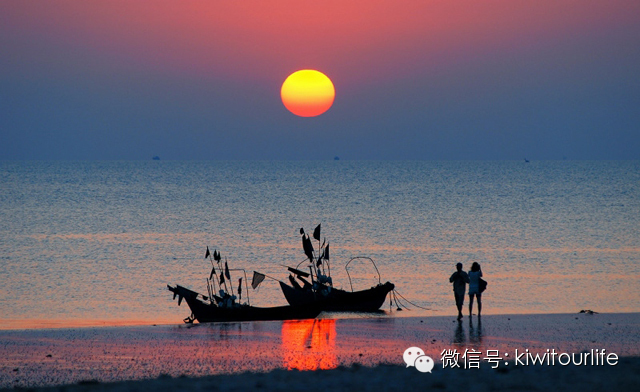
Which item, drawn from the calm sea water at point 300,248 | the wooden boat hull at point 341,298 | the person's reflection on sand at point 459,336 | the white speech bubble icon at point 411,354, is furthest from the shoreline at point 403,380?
the calm sea water at point 300,248

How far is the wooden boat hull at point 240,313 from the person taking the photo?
22.9m

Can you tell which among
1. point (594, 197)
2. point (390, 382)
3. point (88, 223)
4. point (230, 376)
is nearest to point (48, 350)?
point (230, 376)

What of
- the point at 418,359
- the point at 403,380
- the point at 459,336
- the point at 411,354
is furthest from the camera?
the point at 459,336

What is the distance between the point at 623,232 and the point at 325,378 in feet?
163

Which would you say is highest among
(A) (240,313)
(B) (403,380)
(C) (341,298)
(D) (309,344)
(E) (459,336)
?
(C) (341,298)

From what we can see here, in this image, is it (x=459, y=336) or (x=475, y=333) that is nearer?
(x=459, y=336)

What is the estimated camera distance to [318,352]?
51.2ft

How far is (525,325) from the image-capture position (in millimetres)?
19219

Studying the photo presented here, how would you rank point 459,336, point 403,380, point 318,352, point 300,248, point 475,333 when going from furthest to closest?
point 300,248, point 475,333, point 459,336, point 318,352, point 403,380

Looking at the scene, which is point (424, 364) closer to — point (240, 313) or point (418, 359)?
point (418, 359)

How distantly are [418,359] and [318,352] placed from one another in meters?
2.31

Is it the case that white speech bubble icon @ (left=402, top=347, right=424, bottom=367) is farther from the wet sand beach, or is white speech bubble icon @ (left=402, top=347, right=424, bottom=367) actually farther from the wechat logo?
the wet sand beach

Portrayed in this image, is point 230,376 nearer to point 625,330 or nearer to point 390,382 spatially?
point 390,382

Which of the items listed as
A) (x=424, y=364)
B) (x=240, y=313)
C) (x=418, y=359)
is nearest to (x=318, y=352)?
(x=418, y=359)
